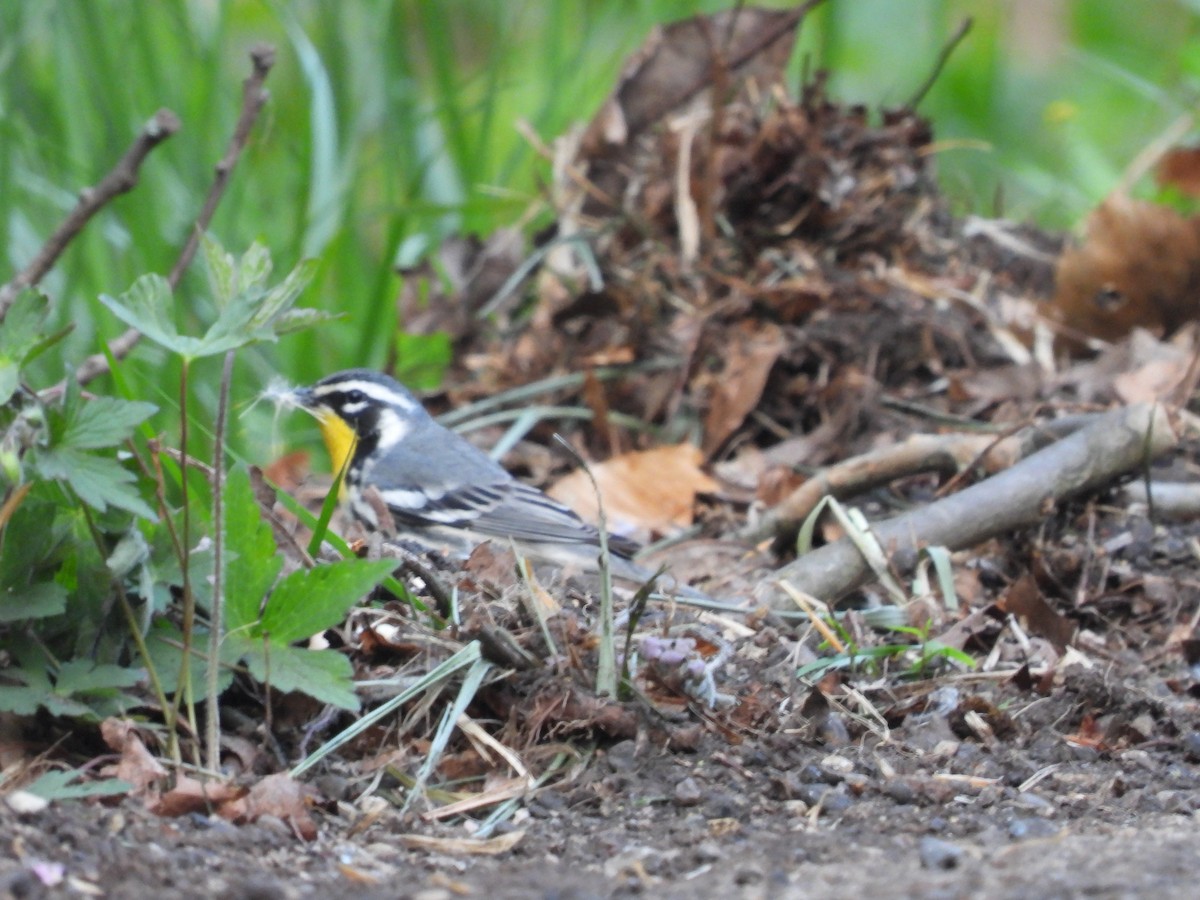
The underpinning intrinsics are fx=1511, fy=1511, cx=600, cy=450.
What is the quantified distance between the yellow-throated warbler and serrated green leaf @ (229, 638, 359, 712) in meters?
2.07

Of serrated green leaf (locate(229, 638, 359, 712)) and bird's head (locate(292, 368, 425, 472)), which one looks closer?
serrated green leaf (locate(229, 638, 359, 712))

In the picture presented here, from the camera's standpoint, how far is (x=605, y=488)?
5004 millimetres

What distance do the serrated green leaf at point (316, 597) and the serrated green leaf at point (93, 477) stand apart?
0.29 meters

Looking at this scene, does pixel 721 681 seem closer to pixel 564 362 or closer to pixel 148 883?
pixel 148 883

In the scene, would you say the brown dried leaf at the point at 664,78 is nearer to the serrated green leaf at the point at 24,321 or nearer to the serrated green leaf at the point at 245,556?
the serrated green leaf at the point at 245,556

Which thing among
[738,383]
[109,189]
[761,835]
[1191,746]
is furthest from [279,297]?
[738,383]

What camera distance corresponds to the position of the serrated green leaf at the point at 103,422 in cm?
232

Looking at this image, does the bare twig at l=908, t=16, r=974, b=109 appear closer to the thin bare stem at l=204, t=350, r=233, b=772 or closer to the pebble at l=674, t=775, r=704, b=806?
the pebble at l=674, t=775, r=704, b=806

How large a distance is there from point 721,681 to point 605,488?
1.95 meters

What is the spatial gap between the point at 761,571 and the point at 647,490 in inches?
32.6

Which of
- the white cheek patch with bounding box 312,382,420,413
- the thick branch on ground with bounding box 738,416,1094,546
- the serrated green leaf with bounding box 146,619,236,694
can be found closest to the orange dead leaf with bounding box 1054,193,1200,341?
the thick branch on ground with bounding box 738,416,1094,546

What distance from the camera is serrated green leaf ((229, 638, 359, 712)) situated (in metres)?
2.45

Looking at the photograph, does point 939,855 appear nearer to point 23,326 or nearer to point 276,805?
point 276,805

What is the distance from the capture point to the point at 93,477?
2.31 metres
